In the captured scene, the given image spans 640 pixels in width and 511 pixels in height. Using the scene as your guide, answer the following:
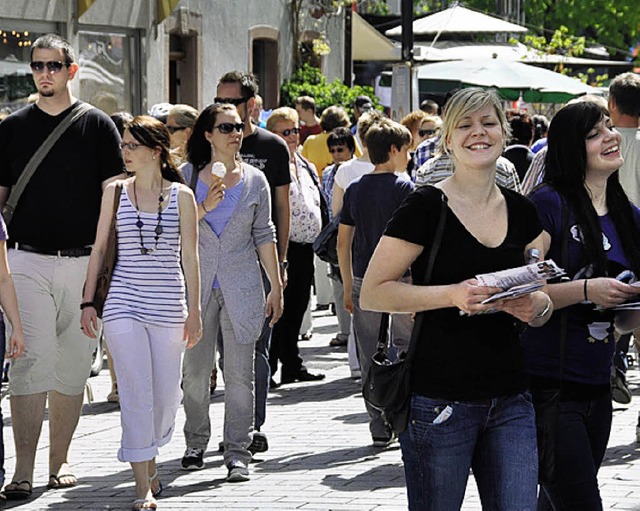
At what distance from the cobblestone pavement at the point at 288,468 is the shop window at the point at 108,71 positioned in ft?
26.8

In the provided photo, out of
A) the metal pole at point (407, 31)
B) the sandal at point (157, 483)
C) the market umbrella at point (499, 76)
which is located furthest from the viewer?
the market umbrella at point (499, 76)

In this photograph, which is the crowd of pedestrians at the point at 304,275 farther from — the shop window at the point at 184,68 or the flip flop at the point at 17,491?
the shop window at the point at 184,68

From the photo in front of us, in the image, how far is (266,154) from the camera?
9.45m

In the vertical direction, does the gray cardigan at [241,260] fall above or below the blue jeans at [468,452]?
above

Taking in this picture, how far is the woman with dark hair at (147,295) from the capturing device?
737 cm

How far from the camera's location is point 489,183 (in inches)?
200

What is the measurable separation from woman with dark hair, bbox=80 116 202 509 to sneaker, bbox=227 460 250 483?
26.3 inches

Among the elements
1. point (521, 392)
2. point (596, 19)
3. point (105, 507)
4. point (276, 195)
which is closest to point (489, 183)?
point (521, 392)

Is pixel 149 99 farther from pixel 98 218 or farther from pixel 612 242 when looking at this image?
pixel 612 242

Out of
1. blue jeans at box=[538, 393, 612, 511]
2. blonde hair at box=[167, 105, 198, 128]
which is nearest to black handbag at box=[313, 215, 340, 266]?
blonde hair at box=[167, 105, 198, 128]

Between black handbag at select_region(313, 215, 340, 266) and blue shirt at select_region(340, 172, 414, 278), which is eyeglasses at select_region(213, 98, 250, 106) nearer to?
blue shirt at select_region(340, 172, 414, 278)

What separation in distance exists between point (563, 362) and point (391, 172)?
4.48 m

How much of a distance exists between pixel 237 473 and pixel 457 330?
357 centimetres

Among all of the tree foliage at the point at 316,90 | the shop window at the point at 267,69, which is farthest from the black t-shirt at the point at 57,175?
the tree foliage at the point at 316,90
